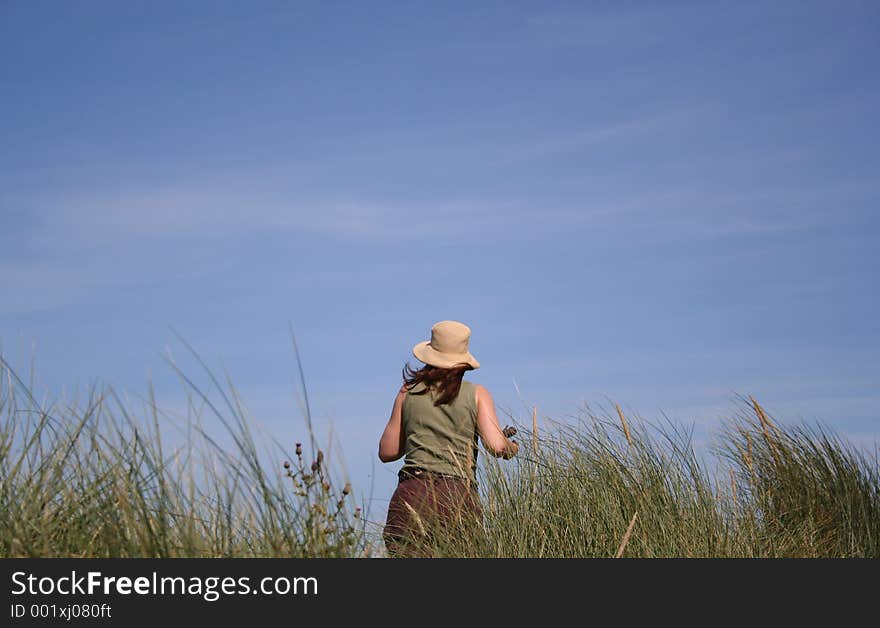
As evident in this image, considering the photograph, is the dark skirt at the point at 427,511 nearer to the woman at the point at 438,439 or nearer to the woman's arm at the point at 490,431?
the woman at the point at 438,439

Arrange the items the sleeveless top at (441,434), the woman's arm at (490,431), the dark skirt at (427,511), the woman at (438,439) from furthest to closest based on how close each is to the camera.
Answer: the woman's arm at (490,431) → the sleeveless top at (441,434) → the woman at (438,439) → the dark skirt at (427,511)

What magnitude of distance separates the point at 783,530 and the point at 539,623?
479cm

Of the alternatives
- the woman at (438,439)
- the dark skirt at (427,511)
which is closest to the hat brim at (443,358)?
the woman at (438,439)

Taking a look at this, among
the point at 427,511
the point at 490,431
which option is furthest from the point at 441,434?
the point at 427,511

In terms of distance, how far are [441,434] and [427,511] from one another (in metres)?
0.53

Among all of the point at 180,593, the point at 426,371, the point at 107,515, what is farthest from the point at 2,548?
the point at 426,371

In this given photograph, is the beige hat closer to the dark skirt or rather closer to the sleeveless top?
the sleeveless top

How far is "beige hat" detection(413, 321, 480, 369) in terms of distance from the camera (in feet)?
21.6

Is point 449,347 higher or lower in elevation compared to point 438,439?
higher

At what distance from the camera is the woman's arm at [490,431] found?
21.3 ft

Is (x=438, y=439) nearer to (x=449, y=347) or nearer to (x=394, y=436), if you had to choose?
(x=394, y=436)

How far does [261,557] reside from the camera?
4180mm

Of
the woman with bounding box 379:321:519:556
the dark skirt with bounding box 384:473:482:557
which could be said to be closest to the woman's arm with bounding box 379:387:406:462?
the woman with bounding box 379:321:519:556

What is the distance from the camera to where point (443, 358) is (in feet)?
21.6
